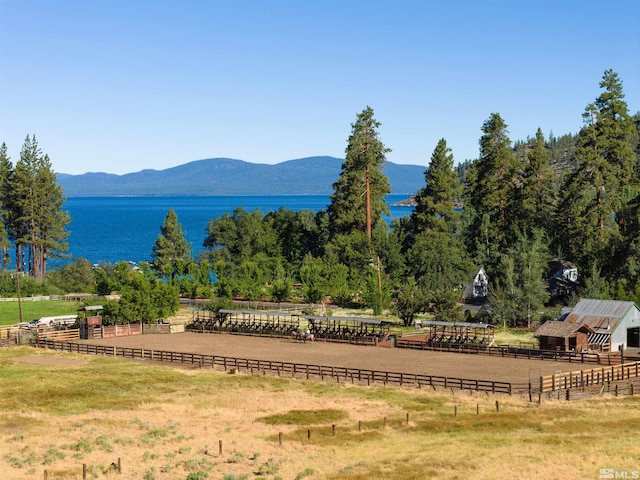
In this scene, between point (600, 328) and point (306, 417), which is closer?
point (306, 417)

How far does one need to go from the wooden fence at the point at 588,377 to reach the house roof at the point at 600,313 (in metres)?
11.3

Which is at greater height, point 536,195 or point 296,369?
point 536,195

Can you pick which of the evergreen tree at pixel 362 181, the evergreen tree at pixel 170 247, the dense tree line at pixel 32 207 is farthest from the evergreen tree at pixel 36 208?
the evergreen tree at pixel 362 181

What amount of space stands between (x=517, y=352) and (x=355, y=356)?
38.8 feet

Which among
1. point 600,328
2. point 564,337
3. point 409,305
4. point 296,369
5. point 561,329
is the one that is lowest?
point 296,369

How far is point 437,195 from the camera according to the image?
354 ft

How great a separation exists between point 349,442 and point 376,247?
226 ft

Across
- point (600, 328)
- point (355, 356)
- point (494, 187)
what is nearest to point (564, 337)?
point (600, 328)

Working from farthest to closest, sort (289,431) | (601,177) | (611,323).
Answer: (601,177) → (611,323) → (289,431)

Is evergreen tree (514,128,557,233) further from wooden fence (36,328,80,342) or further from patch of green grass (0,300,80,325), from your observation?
wooden fence (36,328,80,342)

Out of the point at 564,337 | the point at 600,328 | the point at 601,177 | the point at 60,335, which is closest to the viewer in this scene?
the point at 564,337

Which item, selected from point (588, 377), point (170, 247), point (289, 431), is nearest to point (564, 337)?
point (588, 377)

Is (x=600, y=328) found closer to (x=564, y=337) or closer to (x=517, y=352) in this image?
(x=564, y=337)

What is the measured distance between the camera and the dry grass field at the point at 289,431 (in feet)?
95.9
